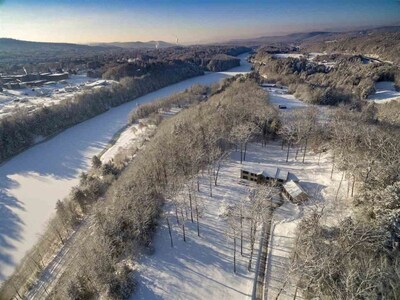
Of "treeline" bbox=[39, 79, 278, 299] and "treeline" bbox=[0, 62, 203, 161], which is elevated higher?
"treeline" bbox=[39, 79, 278, 299]

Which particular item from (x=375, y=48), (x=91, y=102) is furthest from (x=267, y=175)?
(x=375, y=48)

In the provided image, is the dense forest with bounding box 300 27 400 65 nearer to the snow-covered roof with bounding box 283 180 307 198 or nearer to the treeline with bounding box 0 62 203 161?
the treeline with bounding box 0 62 203 161

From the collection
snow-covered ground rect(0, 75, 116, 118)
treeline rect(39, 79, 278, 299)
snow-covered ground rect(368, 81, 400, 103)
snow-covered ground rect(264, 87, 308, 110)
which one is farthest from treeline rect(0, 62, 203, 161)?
snow-covered ground rect(368, 81, 400, 103)

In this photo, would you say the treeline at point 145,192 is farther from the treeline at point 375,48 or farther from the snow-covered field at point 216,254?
the treeline at point 375,48

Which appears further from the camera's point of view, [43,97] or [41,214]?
[43,97]

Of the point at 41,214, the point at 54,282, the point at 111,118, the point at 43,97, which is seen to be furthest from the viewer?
the point at 43,97

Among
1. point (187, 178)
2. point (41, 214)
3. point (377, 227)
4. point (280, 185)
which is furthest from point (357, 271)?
point (41, 214)

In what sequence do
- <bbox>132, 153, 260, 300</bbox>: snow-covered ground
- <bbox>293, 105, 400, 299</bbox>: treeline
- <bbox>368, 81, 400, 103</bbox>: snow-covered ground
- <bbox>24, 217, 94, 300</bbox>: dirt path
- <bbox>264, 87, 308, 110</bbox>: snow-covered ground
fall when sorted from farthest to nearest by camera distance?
<bbox>368, 81, 400, 103</bbox>: snow-covered ground
<bbox>264, 87, 308, 110</bbox>: snow-covered ground
<bbox>24, 217, 94, 300</bbox>: dirt path
<bbox>132, 153, 260, 300</bbox>: snow-covered ground
<bbox>293, 105, 400, 299</bbox>: treeline

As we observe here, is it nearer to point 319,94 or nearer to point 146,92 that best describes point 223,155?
point 319,94
